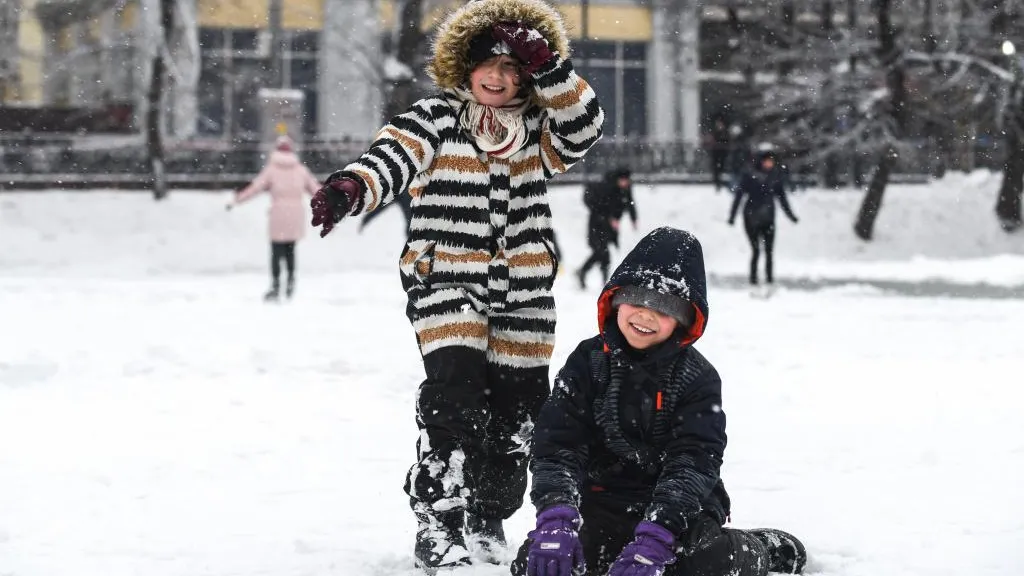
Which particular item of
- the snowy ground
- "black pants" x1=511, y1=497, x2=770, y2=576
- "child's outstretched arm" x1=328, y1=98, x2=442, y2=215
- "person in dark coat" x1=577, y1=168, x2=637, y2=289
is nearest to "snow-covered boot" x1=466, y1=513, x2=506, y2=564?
the snowy ground

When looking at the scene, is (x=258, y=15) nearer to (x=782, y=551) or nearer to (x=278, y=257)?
(x=278, y=257)

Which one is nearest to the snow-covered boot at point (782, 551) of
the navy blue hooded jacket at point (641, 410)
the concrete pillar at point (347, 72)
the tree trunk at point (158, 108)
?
the navy blue hooded jacket at point (641, 410)

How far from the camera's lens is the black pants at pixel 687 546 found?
3371 mm

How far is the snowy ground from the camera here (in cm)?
440

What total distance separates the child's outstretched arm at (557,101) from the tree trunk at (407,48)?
2186 cm

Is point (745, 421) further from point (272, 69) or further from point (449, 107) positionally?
point (272, 69)

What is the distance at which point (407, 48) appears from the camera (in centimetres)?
2691

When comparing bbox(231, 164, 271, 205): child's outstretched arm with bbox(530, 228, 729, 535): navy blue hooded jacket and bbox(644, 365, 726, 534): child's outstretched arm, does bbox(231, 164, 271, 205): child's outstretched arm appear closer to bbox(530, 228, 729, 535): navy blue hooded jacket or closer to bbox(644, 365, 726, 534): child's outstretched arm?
bbox(530, 228, 729, 535): navy blue hooded jacket

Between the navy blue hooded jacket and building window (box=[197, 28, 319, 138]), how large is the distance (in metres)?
30.8

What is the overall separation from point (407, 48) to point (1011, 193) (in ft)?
39.6

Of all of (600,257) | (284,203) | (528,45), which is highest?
(528,45)

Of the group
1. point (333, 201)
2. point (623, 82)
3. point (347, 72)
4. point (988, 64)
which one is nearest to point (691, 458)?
point (333, 201)

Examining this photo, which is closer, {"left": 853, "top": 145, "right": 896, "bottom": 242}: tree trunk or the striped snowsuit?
the striped snowsuit

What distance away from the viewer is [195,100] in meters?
31.0
